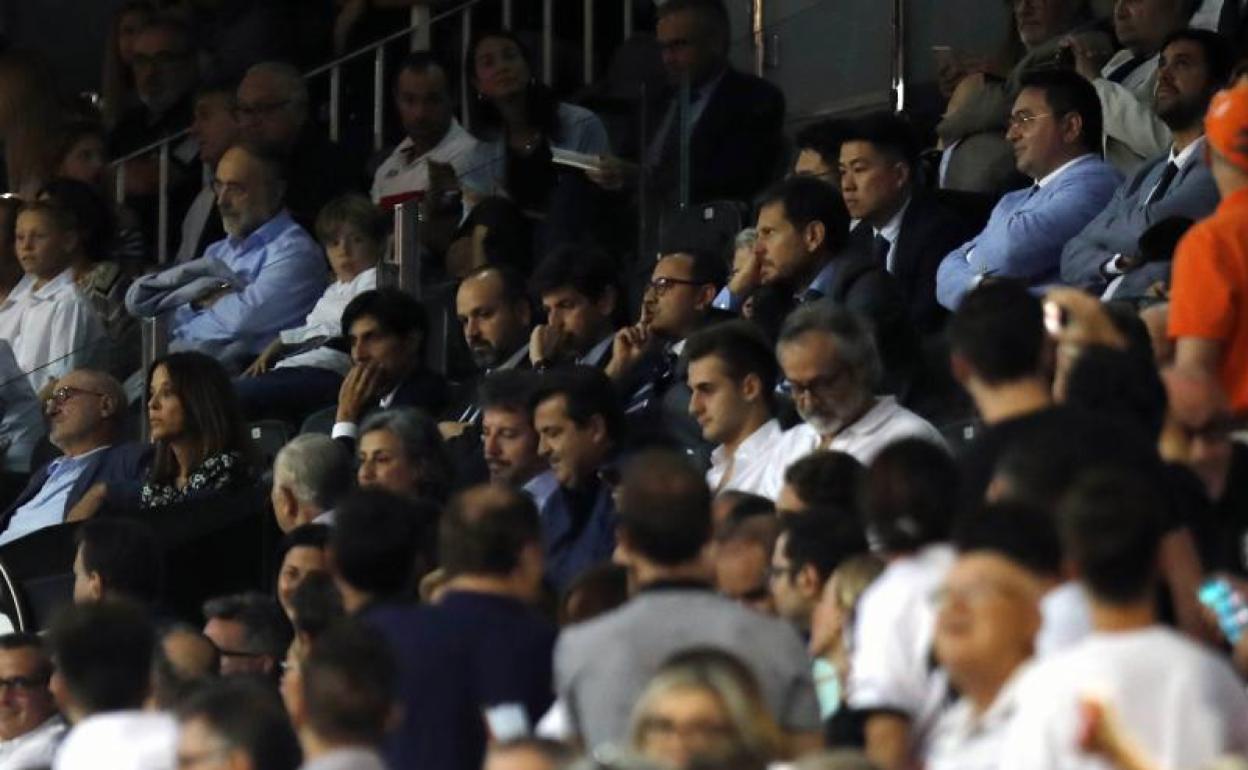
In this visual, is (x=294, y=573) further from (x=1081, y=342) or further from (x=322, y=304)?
(x=322, y=304)

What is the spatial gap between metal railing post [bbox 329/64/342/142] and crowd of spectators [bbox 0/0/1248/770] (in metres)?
0.06

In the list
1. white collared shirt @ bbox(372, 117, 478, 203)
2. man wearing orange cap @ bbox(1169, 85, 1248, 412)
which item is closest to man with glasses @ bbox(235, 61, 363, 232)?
white collared shirt @ bbox(372, 117, 478, 203)

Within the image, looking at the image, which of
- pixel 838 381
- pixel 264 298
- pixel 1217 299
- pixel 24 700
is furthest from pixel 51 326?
pixel 1217 299

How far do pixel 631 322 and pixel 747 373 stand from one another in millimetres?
2526

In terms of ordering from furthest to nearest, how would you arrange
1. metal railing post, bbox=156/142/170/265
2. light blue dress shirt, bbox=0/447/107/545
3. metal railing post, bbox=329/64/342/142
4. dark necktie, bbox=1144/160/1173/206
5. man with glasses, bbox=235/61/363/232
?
1. metal railing post, bbox=329/64/342/142
2. metal railing post, bbox=156/142/170/265
3. man with glasses, bbox=235/61/363/232
4. light blue dress shirt, bbox=0/447/107/545
5. dark necktie, bbox=1144/160/1173/206

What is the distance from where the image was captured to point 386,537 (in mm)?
7594

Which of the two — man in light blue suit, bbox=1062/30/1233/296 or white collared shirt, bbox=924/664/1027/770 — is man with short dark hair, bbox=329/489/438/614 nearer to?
white collared shirt, bbox=924/664/1027/770

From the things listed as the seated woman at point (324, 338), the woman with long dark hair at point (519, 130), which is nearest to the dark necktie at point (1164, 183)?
the woman with long dark hair at point (519, 130)

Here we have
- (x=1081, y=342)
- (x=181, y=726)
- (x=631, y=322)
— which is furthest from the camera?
(x=631, y=322)

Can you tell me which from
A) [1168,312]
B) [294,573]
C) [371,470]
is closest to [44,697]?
[294,573]

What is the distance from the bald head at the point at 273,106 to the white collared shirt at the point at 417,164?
41 cm

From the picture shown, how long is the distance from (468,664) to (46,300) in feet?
23.2

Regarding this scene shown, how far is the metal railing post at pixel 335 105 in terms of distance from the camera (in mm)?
15815

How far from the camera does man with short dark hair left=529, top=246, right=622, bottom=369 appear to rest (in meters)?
11.5
